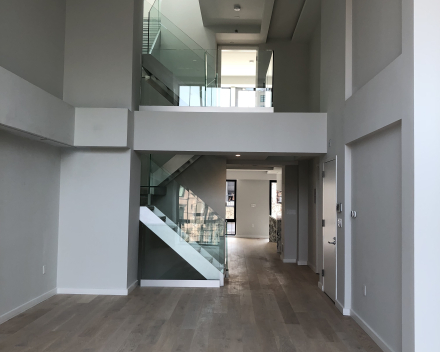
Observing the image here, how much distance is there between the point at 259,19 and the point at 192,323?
709cm

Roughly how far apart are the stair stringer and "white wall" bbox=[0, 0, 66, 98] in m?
2.50

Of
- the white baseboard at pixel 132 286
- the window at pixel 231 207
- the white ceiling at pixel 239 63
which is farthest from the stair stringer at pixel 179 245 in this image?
the window at pixel 231 207

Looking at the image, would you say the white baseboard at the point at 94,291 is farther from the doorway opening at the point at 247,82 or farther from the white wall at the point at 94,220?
the doorway opening at the point at 247,82

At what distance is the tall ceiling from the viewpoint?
7.86 metres

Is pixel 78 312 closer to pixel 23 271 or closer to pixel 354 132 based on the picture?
pixel 23 271

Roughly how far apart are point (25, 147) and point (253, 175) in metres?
10.6

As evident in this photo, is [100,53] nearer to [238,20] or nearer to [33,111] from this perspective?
[33,111]

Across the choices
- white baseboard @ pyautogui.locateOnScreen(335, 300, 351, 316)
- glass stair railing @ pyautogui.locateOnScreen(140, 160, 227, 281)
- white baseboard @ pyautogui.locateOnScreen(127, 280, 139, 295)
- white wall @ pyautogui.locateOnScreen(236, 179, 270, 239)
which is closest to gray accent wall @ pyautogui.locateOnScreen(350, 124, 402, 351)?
white baseboard @ pyautogui.locateOnScreen(335, 300, 351, 316)

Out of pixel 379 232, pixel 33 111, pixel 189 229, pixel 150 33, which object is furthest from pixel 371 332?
pixel 150 33

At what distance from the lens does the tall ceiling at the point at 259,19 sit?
7863 mm

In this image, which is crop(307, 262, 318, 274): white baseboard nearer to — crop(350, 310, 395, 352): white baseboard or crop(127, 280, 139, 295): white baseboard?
crop(350, 310, 395, 352): white baseboard

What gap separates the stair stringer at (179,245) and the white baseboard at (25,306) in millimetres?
1822

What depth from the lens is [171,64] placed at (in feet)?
22.5

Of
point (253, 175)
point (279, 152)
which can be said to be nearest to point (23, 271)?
point (279, 152)
